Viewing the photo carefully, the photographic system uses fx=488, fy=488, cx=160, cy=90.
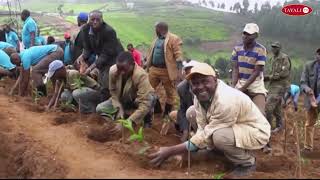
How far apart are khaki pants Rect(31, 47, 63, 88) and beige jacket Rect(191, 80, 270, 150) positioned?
14.9 ft

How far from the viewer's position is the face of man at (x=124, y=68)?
6.12 m

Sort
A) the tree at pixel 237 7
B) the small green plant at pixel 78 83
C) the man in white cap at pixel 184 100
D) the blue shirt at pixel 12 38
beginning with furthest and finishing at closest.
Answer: the tree at pixel 237 7, the blue shirt at pixel 12 38, the small green plant at pixel 78 83, the man in white cap at pixel 184 100

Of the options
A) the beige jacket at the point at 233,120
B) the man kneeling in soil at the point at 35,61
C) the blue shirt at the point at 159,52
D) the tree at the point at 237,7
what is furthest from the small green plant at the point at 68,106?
the tree at the point at 237,7

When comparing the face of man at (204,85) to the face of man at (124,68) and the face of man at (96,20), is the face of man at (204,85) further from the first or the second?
the face of man at (96,20)

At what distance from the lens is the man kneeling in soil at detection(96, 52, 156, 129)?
6.13 meters

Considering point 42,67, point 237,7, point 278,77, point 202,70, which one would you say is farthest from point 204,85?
point 237,7

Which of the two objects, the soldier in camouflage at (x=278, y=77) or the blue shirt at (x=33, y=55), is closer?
the soldier in camouflage at (x=278, y=77)

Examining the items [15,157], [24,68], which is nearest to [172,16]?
[24,68]

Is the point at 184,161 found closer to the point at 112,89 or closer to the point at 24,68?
the point at 112,89

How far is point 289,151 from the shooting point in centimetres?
718

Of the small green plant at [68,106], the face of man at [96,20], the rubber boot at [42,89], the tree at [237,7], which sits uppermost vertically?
the face of man at [96,20]

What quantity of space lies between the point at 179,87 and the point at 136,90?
1.88 feet

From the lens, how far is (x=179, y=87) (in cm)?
636

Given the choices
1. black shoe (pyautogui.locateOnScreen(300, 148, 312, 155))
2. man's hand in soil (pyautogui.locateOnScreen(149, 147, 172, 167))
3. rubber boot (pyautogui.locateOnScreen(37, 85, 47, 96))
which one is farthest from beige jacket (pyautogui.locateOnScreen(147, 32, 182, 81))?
man's hand in soil (pyautogui.locateOnScreen(149, 147, 172, 167))
